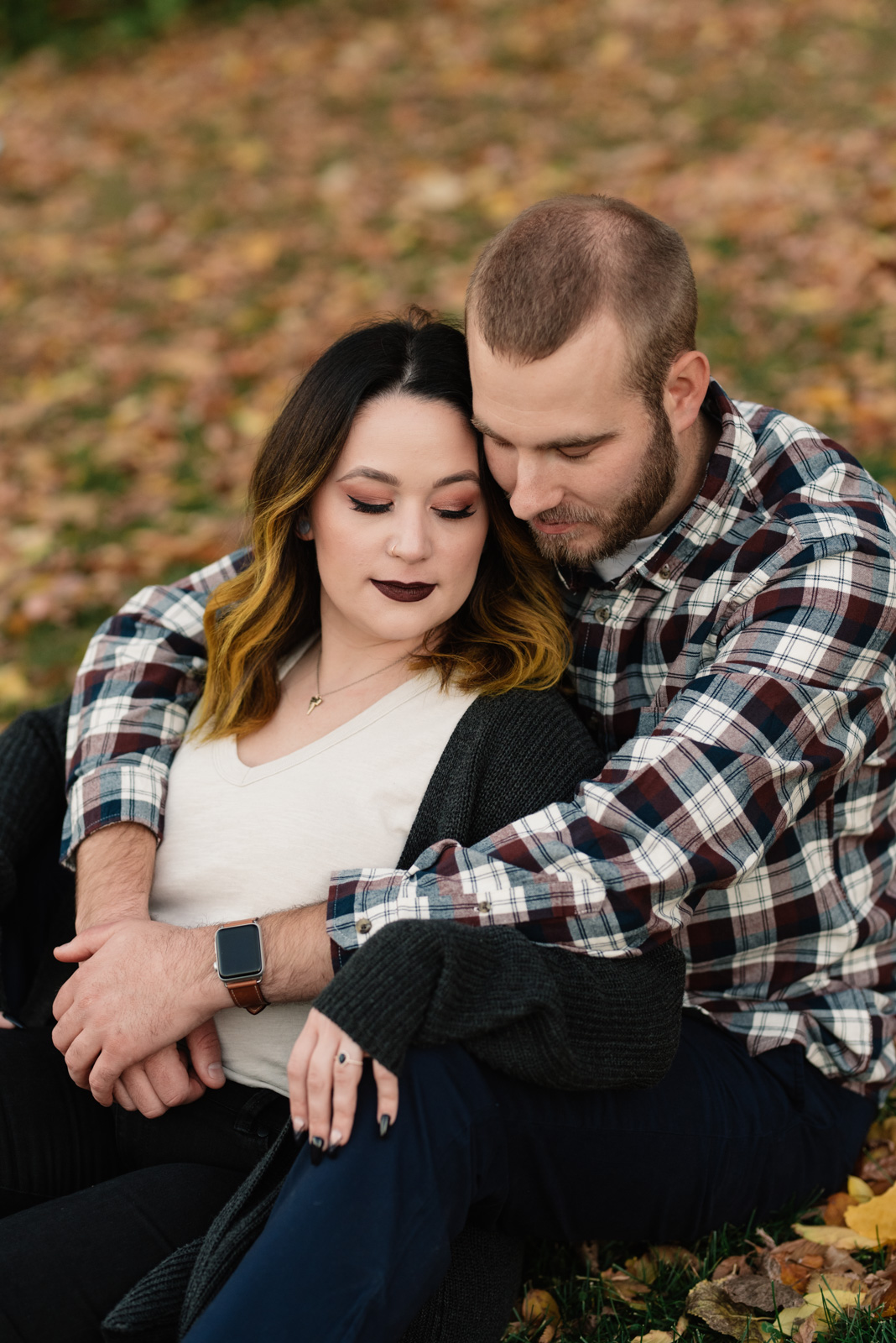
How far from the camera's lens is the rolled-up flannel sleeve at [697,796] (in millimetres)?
2328

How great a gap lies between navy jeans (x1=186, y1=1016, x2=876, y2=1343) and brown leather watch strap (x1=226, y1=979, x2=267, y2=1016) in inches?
15.4

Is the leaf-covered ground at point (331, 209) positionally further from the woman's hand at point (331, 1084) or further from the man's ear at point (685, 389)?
the woman's hand at point (331, 1084)

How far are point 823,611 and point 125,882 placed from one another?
1.64m

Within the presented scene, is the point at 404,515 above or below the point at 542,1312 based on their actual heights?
above

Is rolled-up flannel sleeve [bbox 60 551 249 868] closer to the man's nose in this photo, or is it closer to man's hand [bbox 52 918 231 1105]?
man's hand [bbox 52 918 231 1105]

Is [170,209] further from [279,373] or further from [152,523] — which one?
[152,523]

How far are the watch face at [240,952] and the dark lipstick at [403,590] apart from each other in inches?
31.9

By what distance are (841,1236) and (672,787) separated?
1.14m

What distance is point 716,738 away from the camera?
2.41m

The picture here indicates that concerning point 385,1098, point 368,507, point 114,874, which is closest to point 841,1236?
point 385,1098

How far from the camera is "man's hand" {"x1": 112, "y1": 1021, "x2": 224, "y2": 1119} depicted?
257cm

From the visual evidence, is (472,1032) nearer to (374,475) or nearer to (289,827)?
(289,827)

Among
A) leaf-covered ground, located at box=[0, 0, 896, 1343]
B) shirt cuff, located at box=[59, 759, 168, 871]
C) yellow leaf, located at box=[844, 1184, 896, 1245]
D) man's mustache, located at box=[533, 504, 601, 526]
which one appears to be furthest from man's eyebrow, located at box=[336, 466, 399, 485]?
leaf-covered ground, located at box=[0, 0, 896, 1343]

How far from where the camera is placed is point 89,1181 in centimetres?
272
